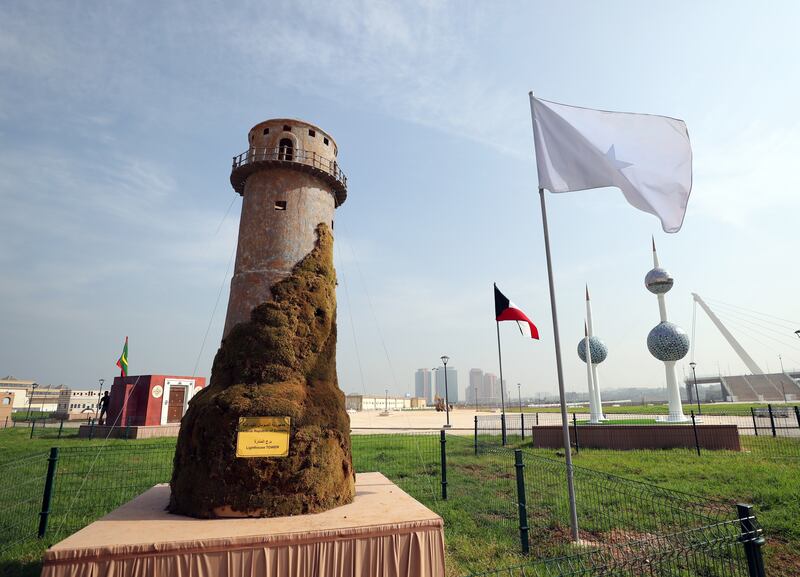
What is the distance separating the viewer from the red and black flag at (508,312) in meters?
12.5

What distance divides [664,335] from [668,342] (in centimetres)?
47

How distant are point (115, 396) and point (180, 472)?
2605cm

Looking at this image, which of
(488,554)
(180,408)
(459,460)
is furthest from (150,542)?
(180,408)

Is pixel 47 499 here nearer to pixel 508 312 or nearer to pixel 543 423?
pixel 508 312

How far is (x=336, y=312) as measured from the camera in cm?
960

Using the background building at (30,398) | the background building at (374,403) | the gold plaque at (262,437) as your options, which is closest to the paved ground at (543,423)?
the gold plaque at (262,437)

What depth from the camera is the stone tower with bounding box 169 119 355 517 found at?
727 centimetres

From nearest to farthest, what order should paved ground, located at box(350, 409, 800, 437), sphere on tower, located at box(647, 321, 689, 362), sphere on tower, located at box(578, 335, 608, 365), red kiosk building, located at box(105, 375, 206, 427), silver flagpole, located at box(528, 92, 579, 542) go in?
silver flagpole, located at box(528, 92, 579, 542) < paved ground, located at box(350, 409, 800, 437) < sphere on tower, located at box(647, 321, 689, 362) < red kiosk building, located at box(105, 375, 206, 427) < sphere on tower, located at box(578, 335, 608, 365)

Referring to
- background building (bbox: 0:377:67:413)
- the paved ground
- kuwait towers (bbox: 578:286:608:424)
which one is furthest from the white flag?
background building (bbox: 0:377:67:413)

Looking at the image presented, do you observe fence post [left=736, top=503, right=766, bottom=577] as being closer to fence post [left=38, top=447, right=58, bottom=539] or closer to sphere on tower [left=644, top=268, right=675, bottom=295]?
fence post [left=38, top=447, right=58, bottom=539]

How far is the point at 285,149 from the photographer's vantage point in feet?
31.4

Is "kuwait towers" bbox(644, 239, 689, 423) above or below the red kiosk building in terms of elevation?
above

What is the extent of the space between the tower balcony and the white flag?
459 centimetres

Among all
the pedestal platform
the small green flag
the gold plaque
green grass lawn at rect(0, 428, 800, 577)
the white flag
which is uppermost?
the white flag
